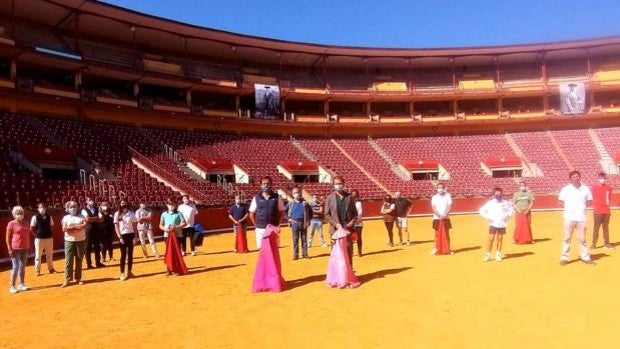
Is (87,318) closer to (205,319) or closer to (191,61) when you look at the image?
(205,319)

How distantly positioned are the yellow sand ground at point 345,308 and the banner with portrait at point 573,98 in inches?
1327

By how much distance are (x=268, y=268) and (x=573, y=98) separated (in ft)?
131

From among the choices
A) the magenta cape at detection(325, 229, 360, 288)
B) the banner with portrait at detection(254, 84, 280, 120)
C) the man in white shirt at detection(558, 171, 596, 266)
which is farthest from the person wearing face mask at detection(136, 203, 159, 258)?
the banner with portrait at detection(254, 84, 280, 120)

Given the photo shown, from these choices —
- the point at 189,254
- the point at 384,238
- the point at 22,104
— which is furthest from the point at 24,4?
the point at 384,238

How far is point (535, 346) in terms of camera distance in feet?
17.5

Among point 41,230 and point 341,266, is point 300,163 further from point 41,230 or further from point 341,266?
point 341,266

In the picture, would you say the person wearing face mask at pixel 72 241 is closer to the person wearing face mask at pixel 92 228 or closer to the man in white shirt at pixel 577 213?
the person wearing face mask at pixel 92 228

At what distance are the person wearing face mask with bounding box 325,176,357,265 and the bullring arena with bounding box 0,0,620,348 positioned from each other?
1.11m

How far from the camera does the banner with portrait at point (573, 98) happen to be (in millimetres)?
40844

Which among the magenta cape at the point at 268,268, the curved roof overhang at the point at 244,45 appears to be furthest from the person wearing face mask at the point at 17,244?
the curved roof overhang at the point at 244,45

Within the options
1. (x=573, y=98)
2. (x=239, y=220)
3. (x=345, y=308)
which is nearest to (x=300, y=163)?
(x=239, y=220)

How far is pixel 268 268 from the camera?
887 centimetres

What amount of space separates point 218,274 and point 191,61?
3112 centimetres

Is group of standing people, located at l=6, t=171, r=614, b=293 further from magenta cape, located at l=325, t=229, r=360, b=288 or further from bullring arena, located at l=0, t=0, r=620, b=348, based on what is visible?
bullring arena, located at l=0, t=0, r=620, b=348
